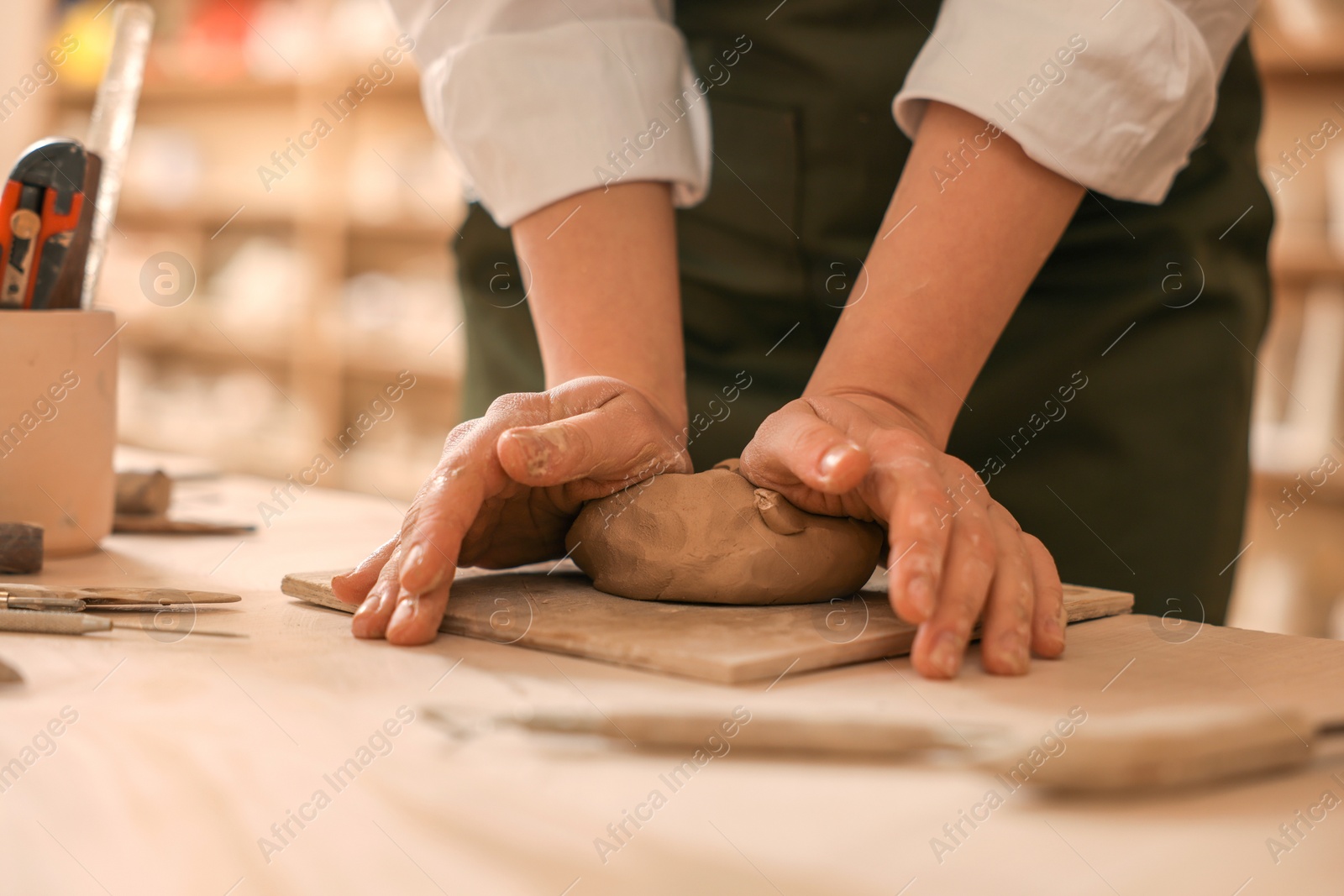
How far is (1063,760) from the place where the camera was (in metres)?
0.44

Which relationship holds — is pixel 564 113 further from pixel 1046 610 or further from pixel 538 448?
pixel 1046 610

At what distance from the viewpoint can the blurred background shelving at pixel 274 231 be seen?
3.11 m

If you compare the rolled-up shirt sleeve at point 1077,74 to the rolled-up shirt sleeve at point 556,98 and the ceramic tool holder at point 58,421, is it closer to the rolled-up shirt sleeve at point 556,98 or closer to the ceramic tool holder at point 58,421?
the rolled-up shirt sleeve at point 556,98

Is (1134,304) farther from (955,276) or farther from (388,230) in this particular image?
(388,230)

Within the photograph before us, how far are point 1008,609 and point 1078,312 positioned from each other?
0.56 metres

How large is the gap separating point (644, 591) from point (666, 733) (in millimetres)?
210

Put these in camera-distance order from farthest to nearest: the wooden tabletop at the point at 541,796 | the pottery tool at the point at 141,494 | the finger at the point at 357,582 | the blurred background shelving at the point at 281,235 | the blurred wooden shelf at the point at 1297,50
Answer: the blurred background shelving at the point at 281,235
the blurred wooden shelf at the point at 1297,50
the pottery tool at the point at 141,494
the finger at the point at 357,582
the wooden tabletop at the point at 541,796

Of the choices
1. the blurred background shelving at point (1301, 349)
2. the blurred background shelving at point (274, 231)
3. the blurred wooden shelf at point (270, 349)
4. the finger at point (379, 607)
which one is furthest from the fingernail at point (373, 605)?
the blurred background shelving at point (274, 231)

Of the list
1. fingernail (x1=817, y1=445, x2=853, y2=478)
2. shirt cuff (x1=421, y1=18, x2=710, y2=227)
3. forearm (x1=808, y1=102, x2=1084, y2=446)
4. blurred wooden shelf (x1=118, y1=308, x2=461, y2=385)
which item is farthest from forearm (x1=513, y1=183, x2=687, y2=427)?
blurred wooden shelf (x1=118, y1=308, x2=461, y2=385)

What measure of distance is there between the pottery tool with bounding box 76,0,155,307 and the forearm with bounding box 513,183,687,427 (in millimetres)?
354

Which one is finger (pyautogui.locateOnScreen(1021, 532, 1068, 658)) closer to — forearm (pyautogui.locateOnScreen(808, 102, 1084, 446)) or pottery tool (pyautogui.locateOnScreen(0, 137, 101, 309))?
forearm (pyautogui.locateOnScreen(808, 102, 1084, 446))

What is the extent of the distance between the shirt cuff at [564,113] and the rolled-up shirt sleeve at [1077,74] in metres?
0.23

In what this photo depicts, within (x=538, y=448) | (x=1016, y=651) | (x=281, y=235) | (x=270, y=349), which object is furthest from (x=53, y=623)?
(x=281, y=235)

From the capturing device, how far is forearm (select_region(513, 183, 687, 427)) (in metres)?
0.85
